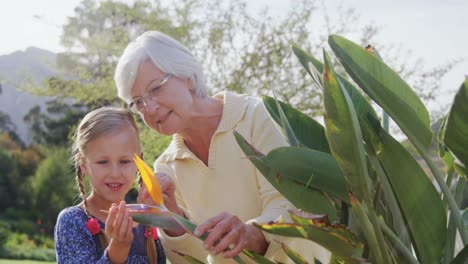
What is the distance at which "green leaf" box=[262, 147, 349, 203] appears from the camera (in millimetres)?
1375

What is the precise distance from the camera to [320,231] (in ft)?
4.14

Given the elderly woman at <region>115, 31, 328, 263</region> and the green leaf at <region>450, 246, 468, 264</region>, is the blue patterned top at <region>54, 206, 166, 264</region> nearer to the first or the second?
the elderly woman at <region>115, 31, 328, 263</region>

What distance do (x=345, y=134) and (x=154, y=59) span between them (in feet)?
3.23

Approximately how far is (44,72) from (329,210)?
804 inches

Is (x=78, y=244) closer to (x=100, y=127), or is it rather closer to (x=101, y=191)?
(x=101, y=191)

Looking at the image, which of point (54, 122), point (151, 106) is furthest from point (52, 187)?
point (151, 106)

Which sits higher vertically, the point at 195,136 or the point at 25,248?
the point at 195,136

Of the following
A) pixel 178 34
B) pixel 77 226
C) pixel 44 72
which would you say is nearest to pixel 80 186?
pixel 77 226

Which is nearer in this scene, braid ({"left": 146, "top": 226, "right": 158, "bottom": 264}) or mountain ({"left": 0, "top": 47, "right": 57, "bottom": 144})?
braid ({"left": 146, "top": 226, "right": 158, "bottom": 264})

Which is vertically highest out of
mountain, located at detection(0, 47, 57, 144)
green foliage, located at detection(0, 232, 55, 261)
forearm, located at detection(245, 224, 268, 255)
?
→ forearm, located at detection(245, 224, 268, 255)

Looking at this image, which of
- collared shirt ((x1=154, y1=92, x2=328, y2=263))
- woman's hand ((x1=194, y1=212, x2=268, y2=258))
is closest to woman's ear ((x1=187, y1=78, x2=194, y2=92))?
collared shirt ((x1=154, y1=92, x2=328, y2=263))

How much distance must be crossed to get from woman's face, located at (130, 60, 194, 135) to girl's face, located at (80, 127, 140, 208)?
23 cm

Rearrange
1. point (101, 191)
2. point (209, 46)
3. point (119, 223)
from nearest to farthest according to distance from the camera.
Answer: point (119, 223) → point (101, 191) → point (209, 46)

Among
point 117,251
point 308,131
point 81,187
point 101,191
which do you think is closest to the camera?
point 308,131
